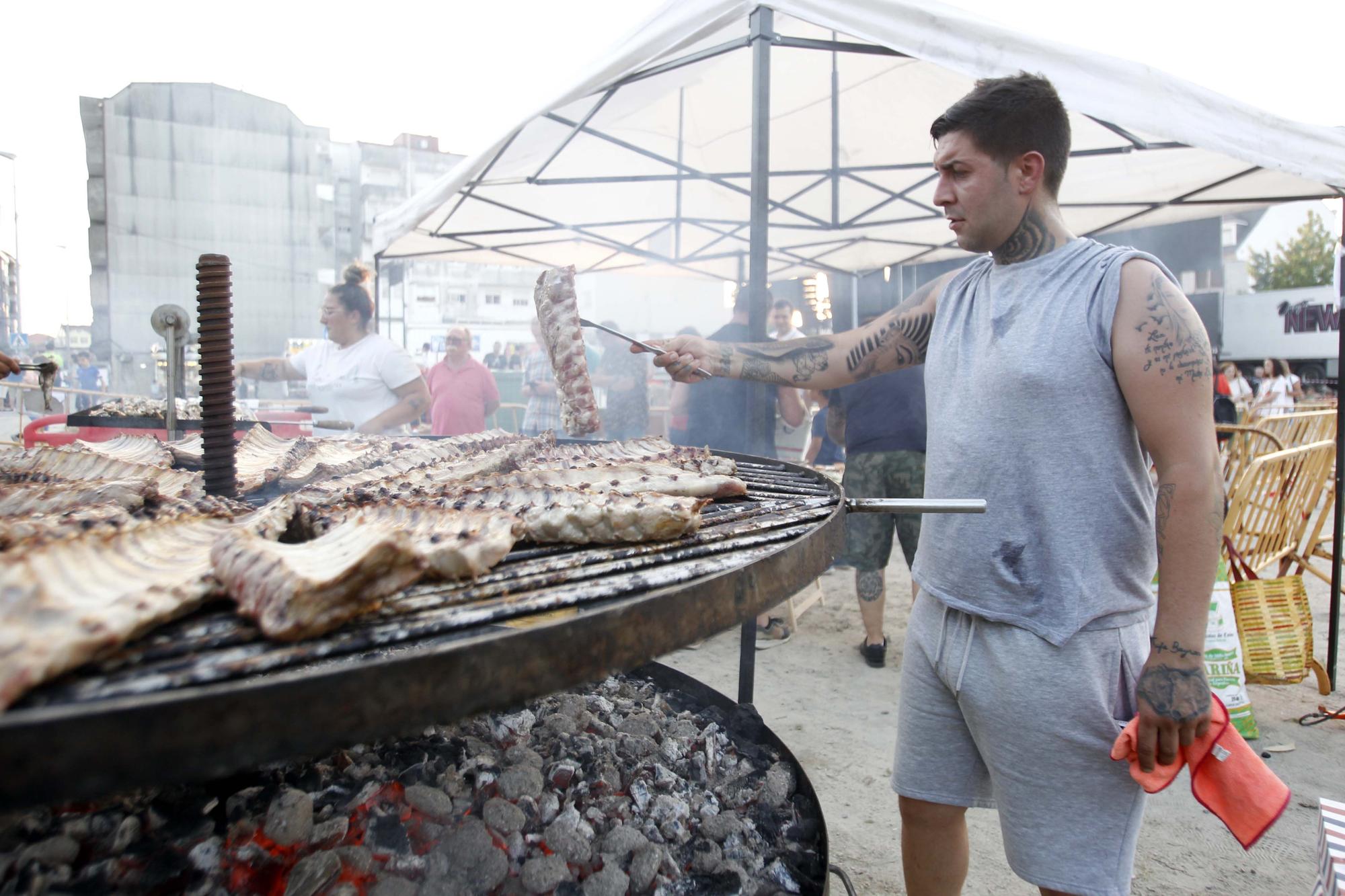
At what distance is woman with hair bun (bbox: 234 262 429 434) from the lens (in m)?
5.87

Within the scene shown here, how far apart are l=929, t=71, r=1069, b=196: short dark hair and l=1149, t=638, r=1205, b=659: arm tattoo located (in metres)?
1.27

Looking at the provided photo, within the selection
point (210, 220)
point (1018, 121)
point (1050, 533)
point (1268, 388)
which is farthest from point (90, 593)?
point (210, 220)

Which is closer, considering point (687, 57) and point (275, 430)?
point (687, 57)

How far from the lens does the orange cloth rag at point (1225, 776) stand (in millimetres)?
1733

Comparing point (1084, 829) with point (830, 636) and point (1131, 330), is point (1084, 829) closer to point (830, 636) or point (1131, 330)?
point (1131, 330)

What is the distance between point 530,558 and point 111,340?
2705 centimetres

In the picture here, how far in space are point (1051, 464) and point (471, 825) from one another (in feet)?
5.99

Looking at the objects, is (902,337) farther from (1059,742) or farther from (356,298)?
(356,298)

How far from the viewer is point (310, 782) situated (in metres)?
2.09

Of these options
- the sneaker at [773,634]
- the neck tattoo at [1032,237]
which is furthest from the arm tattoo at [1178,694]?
the sneaker at [773,634]

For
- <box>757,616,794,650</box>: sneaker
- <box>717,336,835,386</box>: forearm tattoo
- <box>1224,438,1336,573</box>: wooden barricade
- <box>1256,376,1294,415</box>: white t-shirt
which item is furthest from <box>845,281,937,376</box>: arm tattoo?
Answer: <box>1256,376,1294,415</box>: white t-shirt

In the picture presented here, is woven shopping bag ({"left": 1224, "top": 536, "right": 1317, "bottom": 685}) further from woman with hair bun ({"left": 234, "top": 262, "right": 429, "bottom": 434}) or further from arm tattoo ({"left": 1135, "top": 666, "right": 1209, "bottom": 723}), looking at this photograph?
woman with hair bun ({"left": 234, "top": 262, "right": 429, "bottom": 434})

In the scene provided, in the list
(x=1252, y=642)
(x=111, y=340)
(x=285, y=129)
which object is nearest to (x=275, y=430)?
(x=1252, y=642)

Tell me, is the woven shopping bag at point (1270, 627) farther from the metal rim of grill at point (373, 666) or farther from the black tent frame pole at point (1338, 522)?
the metal rim of grill at point (373, 666)
